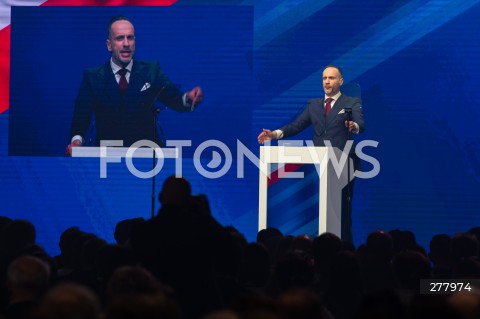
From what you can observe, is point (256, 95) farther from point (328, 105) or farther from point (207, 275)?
point (207, 275)

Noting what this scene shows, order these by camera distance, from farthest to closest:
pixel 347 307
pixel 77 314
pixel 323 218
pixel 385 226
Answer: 1. pixel 385 226
2. pixel 323 218
3. pixel 347 307
4. pixel 77 314

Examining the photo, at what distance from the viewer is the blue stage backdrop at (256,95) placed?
995 centimetres

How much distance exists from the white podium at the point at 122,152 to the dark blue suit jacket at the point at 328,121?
1226 mm

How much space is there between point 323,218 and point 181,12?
10.0ft

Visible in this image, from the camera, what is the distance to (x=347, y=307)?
420 centimetres

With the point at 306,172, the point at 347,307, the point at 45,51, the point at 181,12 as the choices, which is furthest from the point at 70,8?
the point at 347,307

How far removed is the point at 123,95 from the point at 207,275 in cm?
654

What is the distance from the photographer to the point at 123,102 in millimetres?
10383

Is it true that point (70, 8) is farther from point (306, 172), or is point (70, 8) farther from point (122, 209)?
point (306, 172)

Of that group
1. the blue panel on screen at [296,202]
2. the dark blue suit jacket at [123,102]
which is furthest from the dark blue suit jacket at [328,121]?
the dark blue suit jacket at [123,102]

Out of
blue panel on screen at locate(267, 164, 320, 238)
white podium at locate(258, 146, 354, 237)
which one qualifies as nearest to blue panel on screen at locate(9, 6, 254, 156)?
blue panel on screen at locate(267, 164, 320, 238)

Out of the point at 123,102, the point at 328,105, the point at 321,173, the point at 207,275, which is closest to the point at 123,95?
the point at 123,102

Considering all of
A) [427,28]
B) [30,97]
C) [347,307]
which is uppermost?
[427,28]

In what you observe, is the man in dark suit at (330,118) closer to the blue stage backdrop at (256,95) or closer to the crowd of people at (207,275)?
the blue stage backdrop at (256,95)
